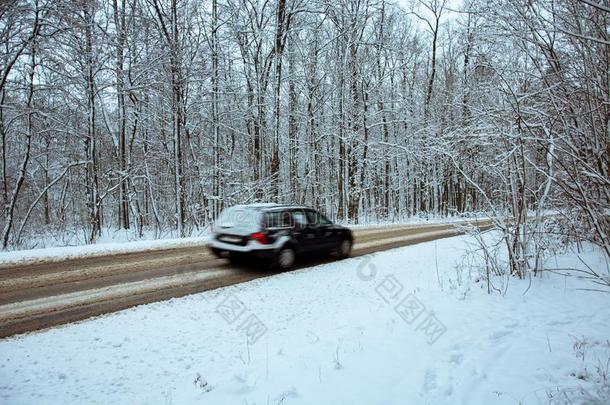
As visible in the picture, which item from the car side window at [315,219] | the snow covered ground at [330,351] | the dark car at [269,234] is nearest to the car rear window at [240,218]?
the dark car at [269,234]

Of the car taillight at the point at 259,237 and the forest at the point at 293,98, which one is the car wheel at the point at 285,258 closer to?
the car taillight at the point at 259,237

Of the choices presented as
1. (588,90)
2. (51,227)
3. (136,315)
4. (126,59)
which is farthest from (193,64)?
(588,90)

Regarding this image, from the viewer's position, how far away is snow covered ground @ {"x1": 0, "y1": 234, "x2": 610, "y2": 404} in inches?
130

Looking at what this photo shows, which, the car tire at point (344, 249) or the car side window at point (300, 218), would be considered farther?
the car tire at point (344, 249)

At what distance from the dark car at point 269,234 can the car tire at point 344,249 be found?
73 cm

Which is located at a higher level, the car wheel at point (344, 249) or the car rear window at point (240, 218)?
the car rear window at point (240, 218)

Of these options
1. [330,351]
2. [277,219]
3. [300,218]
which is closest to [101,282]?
[277,219]

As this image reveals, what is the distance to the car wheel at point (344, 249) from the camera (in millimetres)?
10017

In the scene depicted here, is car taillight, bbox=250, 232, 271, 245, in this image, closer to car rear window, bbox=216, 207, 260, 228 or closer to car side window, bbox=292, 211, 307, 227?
car rear window, bbox=216, 207, 260, 228

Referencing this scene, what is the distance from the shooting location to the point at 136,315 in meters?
5.07

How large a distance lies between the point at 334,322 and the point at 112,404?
310 cm

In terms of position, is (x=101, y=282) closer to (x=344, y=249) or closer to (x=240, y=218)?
(x=240, y=218)

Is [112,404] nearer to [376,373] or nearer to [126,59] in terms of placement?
[376,373]

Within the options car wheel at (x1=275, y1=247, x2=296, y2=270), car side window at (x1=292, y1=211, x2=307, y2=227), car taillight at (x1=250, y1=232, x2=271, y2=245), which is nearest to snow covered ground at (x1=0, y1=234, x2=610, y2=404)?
car taillight at (x1=250, y1=232, x2=271, y2=245)
